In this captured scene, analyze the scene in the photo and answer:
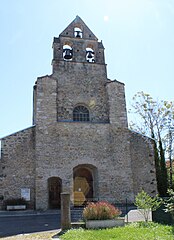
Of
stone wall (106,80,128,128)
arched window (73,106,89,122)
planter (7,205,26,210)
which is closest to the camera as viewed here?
planter (7,205,26,210)

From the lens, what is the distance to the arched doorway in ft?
55.1

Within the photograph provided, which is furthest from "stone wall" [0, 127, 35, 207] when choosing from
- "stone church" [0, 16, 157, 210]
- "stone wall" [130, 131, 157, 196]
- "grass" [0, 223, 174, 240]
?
"grass" [0, 223, 174, 240]

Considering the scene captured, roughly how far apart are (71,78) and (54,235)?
13150 millimetres

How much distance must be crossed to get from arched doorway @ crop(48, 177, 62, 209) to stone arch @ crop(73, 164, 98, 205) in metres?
1.17

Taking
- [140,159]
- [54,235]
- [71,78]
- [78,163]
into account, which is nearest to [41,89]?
[71,78]

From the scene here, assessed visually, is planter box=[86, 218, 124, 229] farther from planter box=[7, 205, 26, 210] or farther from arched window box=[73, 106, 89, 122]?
arched window box=[73, 106, 89, 122]

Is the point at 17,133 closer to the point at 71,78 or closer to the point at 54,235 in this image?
the point at 71,78

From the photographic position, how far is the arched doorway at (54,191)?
16.8 metres

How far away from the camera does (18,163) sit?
1619 centimetres

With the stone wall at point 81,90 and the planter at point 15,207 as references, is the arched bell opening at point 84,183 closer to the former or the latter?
the stone wall at point 81,90

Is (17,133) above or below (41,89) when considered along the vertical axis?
below

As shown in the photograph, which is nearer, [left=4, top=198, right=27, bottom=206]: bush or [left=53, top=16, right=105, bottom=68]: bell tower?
[left=4, top=198, right=27, bottom=206]: bush

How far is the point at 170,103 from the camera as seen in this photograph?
2489cm

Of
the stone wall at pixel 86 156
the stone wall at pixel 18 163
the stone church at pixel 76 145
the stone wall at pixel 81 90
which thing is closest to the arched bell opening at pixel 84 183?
the stone church at pixel 76 145
